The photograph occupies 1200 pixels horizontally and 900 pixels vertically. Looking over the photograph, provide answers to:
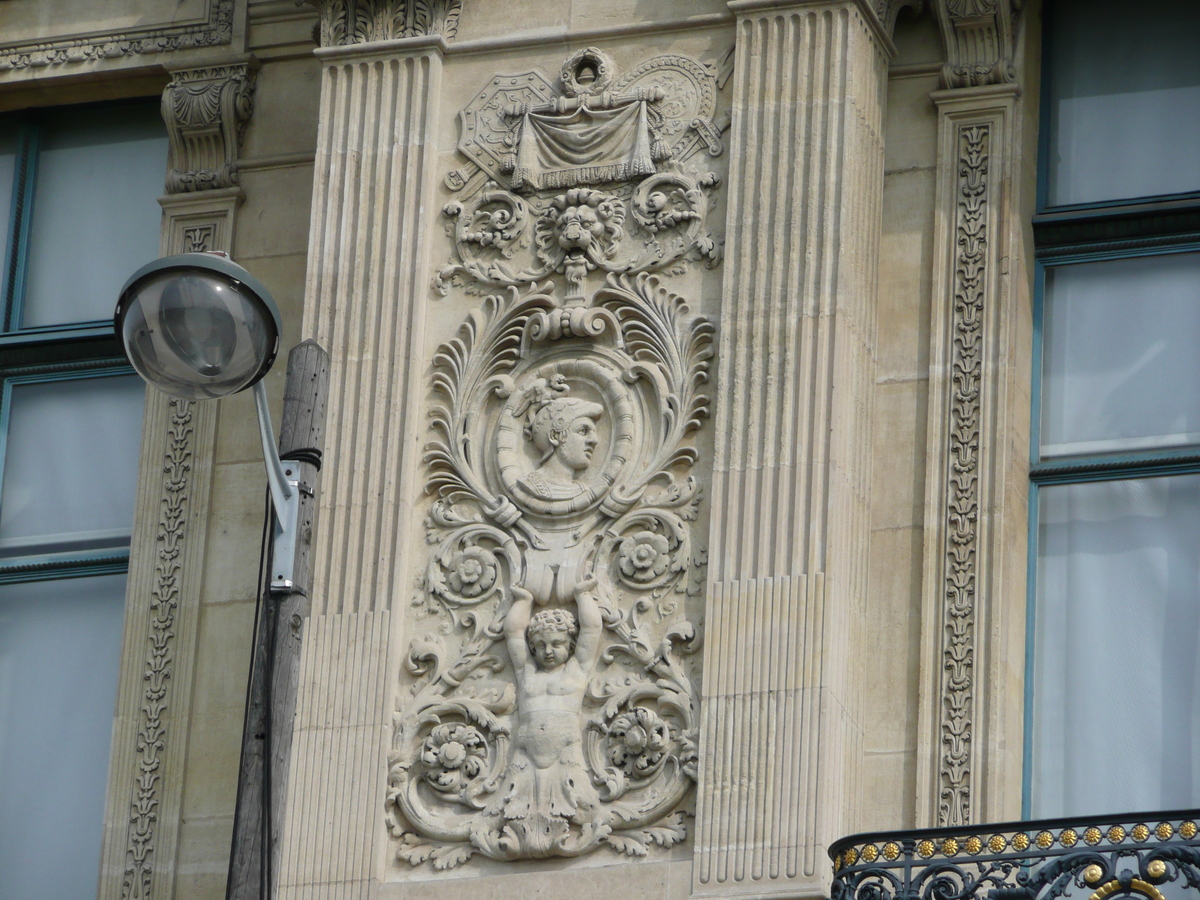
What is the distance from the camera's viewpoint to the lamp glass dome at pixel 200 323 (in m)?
10.1

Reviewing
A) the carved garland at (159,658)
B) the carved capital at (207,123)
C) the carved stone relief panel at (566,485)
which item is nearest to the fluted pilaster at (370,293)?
the carved stone relief panel at (566,485)

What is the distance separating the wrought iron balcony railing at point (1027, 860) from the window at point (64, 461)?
166 inches

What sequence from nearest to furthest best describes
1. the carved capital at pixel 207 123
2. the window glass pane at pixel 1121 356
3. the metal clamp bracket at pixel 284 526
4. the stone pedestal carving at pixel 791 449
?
the metal clamp bracket at pixel 284 526
the stone pedestal carving at pixel 791 449
the window glass pane at pixel 1121 356
the carved capital at pixel 207 123

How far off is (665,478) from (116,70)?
169 inches

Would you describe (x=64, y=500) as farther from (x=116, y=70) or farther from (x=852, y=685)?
(x=852, y=685)

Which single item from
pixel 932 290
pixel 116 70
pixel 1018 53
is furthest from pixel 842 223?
pixel 116 70

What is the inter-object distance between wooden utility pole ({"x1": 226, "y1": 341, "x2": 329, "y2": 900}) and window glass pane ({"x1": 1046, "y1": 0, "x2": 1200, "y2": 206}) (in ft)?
14.9

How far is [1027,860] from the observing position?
456 inches

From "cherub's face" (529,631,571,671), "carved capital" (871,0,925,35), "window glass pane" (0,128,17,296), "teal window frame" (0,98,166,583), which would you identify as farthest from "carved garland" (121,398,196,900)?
"carved capital" (871,0,925,35)

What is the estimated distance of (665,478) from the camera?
1287 cm

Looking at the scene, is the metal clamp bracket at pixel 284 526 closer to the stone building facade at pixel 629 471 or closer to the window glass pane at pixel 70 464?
the stone building facade at pixel 629 471

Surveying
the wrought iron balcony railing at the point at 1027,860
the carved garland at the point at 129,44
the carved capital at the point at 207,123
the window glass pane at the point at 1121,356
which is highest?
the carved garland at the point at 129,44

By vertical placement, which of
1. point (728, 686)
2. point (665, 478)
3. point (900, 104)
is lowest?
point (728, 686)

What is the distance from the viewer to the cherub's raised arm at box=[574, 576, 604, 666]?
12.6m
